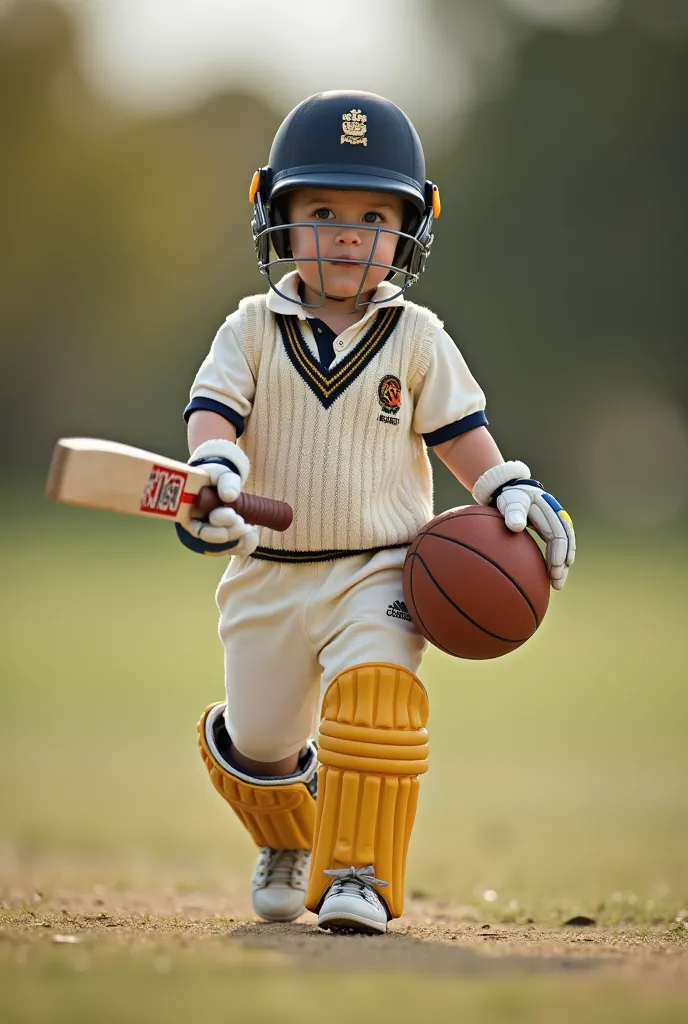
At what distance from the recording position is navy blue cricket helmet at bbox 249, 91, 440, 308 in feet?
12.0

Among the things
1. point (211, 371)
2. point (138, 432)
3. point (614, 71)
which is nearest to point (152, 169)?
point (138, 432)

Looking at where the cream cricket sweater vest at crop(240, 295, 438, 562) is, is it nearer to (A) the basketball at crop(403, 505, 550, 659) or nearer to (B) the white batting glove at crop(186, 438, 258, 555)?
(A) the basketball at crop(403, 505, 550, 659)

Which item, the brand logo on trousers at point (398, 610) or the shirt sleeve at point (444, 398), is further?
the shirt sleeve at point (444, 398)

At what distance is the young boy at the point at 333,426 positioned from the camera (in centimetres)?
366

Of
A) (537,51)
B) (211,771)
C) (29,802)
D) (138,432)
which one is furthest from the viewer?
(537,51)

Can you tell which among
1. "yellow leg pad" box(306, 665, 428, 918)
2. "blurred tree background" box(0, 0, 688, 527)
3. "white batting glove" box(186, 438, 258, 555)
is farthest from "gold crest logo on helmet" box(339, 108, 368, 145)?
"blurred tree background" box(0, 0, 688, 527)

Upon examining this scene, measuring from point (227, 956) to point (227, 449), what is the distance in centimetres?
109

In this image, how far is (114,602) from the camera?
38.6ft

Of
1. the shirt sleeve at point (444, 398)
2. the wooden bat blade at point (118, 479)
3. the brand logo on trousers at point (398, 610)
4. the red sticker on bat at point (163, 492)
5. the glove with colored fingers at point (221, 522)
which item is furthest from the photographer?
the shirt sleeve at point (444, 398)

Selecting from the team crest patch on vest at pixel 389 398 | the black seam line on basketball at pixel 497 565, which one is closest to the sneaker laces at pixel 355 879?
the black seam line on basketball at pixel 497 565

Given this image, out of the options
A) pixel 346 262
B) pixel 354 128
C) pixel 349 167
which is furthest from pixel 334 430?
pixel 354 128

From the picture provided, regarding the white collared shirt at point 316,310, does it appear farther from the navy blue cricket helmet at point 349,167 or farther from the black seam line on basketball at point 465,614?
the black seam line on basketball at point 465,614

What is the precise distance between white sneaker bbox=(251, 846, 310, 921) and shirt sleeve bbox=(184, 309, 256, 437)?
1.19 m

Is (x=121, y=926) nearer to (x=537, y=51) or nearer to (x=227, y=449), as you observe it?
(x=227, y=449)
